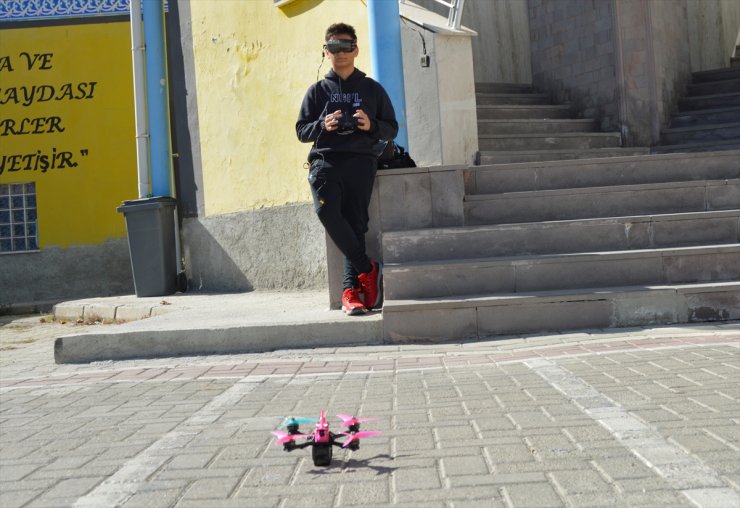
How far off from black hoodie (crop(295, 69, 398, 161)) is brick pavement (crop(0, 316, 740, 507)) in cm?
160

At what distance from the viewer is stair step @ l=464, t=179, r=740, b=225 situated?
6.43 meters

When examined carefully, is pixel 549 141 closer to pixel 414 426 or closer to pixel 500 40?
pixel 500 40

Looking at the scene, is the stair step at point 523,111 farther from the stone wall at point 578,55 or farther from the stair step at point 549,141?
the stair step at point 549,141

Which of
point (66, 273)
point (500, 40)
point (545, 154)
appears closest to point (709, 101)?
point (545, 154)

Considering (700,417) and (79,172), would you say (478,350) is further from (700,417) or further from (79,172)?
(79,172)

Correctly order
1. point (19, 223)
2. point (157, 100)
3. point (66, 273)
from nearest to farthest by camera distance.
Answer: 1. point (157, 100)
2. point (66, 273)
3. point (19, 223)

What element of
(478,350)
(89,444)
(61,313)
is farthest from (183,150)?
(89,444)

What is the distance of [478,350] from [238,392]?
1613 mm

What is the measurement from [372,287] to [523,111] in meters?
4.66

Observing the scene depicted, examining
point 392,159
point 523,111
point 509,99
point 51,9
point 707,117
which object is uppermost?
point 51,9

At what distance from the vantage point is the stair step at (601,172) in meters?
6.86

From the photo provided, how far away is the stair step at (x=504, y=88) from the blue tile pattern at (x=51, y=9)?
19.9ft

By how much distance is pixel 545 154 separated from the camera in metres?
8.82

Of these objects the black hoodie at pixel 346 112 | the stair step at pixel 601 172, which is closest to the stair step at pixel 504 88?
the stair step at pixel 601 172
